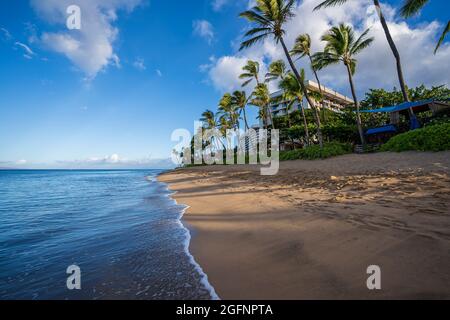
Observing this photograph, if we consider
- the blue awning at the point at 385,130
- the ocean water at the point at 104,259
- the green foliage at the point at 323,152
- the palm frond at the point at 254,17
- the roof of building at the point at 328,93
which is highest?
the roof of building at the point at 328,93

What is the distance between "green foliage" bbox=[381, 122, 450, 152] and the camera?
9459 millimetres

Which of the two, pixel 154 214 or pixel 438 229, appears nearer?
pixel 438 229

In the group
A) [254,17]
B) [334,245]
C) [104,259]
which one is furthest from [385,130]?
[104,259]

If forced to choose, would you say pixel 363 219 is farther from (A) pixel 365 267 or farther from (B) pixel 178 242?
(B) pixel 178 242

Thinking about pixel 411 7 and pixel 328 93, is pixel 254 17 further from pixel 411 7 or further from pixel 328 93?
pixel 328 93

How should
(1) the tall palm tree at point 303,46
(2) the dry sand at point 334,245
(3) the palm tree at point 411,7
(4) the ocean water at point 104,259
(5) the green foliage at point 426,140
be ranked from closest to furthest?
(2) the dry sand at point 334,245
(4) the ocean water at point 104,259
(5) the green foliage at point 426,140
(3) the palm tree at point 411,7
(1) the tall palm tree at point 303,46

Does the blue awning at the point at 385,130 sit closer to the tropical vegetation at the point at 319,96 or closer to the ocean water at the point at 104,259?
the tropical vegetation at the point at 319,96

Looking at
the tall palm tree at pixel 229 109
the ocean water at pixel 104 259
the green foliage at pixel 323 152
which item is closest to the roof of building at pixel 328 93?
the tall palm tree at pixel 229 109

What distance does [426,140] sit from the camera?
33.6 feet

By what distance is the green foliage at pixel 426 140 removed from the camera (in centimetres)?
946

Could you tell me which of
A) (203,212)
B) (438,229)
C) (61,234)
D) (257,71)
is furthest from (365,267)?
(257,71)

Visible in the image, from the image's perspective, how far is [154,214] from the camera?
254 inches
